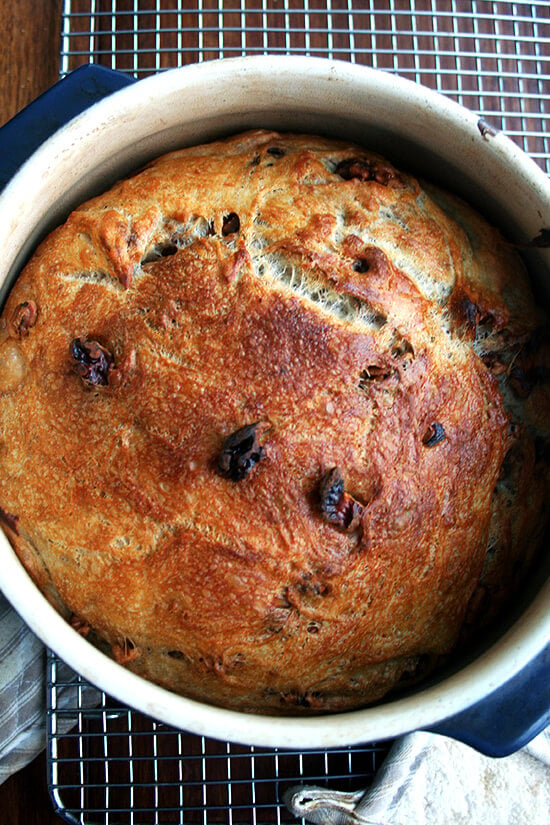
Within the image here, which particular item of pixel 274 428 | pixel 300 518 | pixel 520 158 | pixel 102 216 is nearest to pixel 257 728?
pixel 300 518

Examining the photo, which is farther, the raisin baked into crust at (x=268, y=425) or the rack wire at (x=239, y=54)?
the rack wire at (x=239, y=54)

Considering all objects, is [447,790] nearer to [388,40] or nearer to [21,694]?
[21,694]

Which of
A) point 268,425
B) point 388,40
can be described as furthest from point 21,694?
point 388,40

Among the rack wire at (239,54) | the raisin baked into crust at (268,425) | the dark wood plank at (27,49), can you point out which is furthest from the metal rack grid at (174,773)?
the dark wood plank at (27,49)

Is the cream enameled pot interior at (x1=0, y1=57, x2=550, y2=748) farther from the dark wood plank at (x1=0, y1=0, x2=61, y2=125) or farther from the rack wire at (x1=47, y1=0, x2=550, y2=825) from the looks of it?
the dark wood plank at (x1=0, y1=0, x2=61, y2=125)

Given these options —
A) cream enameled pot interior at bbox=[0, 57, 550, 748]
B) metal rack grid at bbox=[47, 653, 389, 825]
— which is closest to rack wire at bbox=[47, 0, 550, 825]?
metal rack grid at bbox=[47, 653, 389, 825]

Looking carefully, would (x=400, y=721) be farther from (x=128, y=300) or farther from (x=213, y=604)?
(x=128, y=300)

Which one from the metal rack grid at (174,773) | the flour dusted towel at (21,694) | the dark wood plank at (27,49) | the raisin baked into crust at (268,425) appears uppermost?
the dark wood plank at (27,49)

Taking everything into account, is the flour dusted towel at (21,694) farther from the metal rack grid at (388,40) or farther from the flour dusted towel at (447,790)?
the metal rack grid at (388,40)

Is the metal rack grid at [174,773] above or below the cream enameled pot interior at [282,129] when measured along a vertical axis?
below
